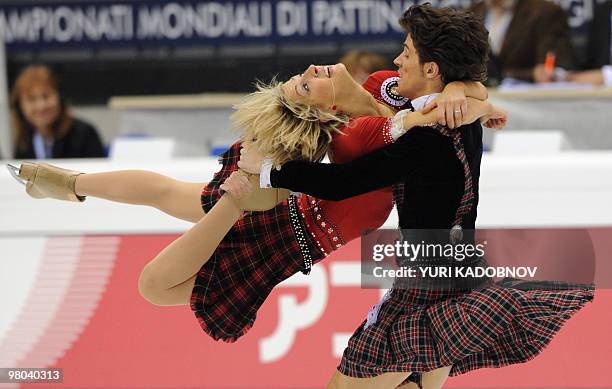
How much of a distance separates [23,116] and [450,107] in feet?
13.7

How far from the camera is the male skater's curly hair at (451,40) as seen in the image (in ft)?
8.18

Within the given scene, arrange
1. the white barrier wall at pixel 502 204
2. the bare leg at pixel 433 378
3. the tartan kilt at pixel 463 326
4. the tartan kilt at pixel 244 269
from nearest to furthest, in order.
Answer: the tartan kilt at pixel 463 326 → the bare leg at pixel 433 378 → the tartan kilt at pixel 244 269 → the white barrier wall at pixel 502 204

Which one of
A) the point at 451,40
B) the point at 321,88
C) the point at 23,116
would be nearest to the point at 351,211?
the point at 321,88

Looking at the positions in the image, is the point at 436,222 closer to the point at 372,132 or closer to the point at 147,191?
the point at 372,132

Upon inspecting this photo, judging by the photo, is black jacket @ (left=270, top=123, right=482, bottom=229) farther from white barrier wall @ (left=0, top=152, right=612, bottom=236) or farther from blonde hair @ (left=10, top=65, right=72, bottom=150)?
blonde hair @ (left=10, top=65, right=72, bottom=150)

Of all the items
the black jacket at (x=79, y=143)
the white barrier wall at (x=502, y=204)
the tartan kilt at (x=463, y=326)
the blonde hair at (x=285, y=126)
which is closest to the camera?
the tartan kilt at (x=463, y=326)

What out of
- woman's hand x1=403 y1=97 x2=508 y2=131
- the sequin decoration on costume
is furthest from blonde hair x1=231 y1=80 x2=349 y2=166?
woman's hand x1=403 y1=97 x2=508 y2=131

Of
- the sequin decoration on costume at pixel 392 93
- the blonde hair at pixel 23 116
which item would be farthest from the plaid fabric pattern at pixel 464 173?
the blonde hair at pixel 23 116

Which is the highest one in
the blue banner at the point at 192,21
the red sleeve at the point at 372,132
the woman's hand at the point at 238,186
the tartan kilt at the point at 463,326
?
the blue banner at the point at 192,21

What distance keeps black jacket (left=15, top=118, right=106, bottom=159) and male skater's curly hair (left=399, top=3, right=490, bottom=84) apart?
3574 millimetres

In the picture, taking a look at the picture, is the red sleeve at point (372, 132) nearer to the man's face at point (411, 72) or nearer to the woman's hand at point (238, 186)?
the man's face at point (411, 72)

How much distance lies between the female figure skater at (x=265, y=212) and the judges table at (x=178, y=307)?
59 cm

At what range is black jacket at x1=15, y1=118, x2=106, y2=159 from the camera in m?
5.80

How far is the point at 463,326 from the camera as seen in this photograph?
254 centimetres
